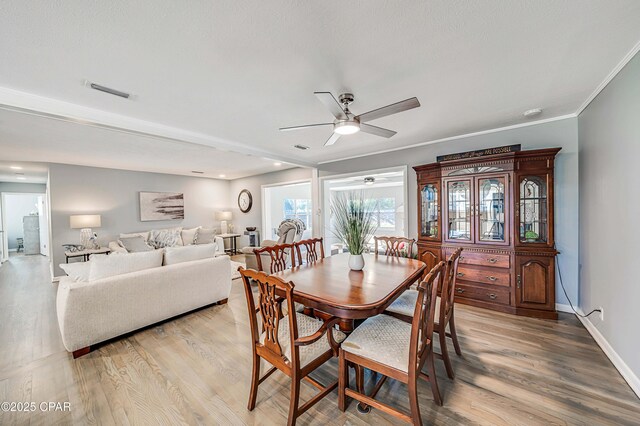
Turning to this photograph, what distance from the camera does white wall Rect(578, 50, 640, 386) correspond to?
1.80 m

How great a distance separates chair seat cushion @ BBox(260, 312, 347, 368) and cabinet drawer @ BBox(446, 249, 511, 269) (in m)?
2.32

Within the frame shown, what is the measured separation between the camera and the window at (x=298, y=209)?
8.13m

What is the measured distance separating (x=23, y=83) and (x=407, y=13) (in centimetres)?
295

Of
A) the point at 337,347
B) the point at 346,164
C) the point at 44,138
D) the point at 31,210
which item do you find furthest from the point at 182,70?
the point at 31,210

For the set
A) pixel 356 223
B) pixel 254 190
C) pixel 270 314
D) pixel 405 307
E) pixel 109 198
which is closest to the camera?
pixel 270 314

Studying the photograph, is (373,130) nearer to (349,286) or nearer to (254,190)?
(349,286)

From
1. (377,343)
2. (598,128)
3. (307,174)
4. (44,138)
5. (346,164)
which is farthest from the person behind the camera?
(307,174)

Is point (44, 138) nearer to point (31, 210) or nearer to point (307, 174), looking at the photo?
point (307, 174)

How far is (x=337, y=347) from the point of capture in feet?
5.56

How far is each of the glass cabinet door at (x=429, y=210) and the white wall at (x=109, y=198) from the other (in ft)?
20.7

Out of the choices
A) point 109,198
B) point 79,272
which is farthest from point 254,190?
point 79,272

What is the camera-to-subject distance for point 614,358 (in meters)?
2.04

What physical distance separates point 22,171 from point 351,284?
25.9 ft

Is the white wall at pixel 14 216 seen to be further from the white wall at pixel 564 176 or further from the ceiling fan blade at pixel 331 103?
the white wall at pixel 564 176
